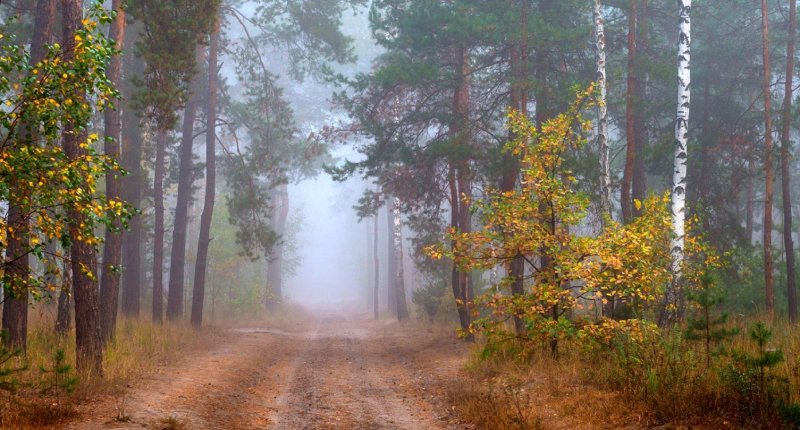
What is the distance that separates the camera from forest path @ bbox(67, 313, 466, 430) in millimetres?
8922

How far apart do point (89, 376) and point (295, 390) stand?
3.81 m

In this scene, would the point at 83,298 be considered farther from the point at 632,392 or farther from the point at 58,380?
the point at 632,392

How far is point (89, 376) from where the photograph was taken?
9.51m

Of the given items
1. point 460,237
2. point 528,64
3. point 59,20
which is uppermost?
point 59,20

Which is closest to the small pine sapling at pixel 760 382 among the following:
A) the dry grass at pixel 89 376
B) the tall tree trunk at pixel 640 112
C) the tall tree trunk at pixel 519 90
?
the dry grass at pixel 89 376

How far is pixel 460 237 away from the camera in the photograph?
11.3 meters

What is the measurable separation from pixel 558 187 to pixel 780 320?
936 centimetres

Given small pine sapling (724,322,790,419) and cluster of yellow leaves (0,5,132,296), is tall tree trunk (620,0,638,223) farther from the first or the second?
cluster of yellow leaves (0,5,132,296)

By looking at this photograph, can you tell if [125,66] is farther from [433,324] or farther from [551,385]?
[551,385]

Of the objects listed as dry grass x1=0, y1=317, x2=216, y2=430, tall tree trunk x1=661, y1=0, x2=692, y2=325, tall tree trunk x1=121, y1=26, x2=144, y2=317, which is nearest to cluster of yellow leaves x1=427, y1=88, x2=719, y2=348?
tall tree trunk x1=661, y1=0, x2=692, y2=325

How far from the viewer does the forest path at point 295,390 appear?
8.92 m

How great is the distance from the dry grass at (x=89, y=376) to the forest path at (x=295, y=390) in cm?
34

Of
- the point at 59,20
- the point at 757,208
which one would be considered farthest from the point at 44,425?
the point at 757,208

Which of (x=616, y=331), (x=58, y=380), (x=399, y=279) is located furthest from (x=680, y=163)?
(x=399, y=279)
